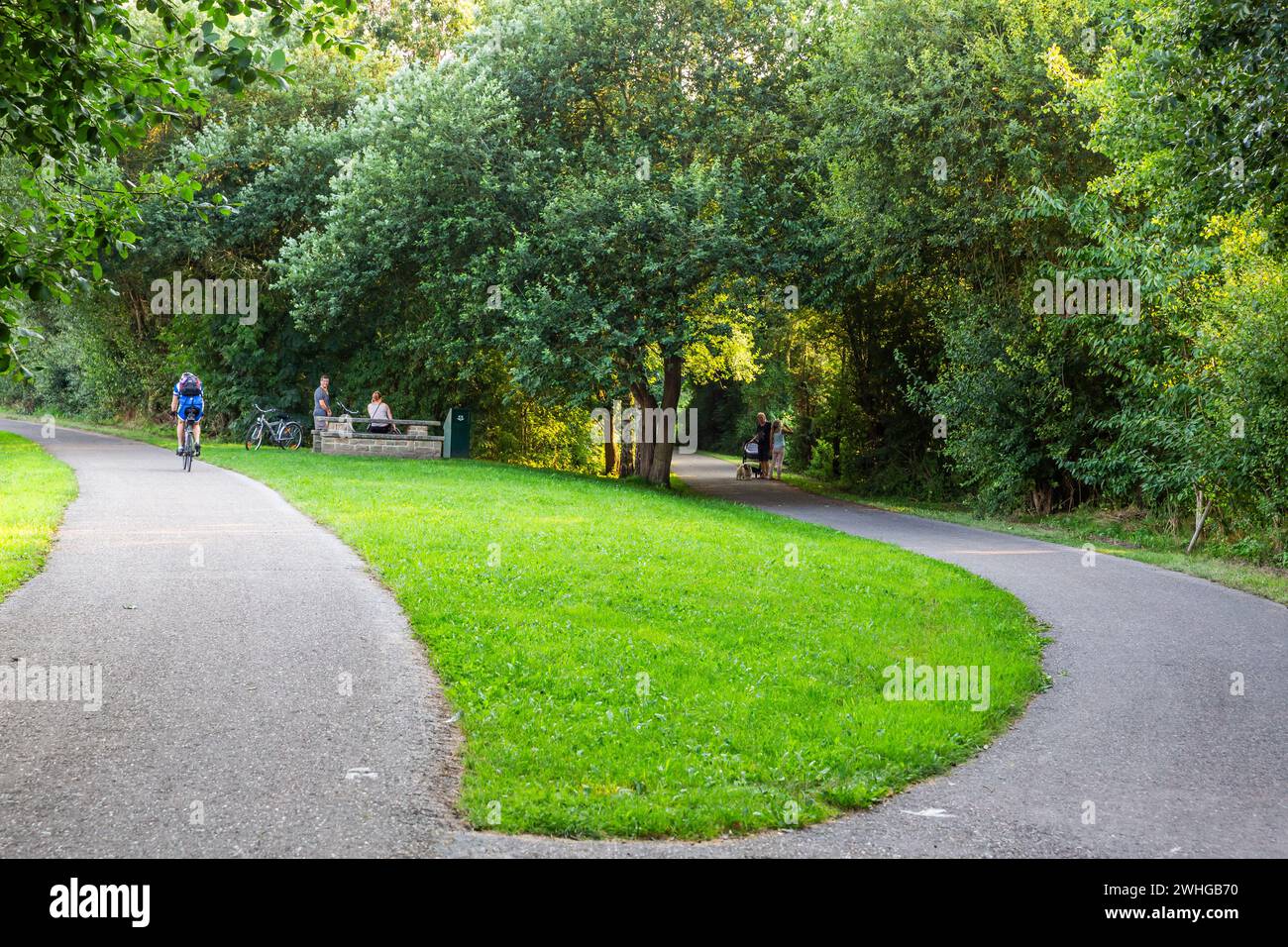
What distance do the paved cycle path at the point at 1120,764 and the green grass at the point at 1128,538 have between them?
4.61 ft

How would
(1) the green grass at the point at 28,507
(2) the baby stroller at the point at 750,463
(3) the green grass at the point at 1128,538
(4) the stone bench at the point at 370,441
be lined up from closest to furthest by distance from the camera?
(1) the green grass at the point at 28,507
(3) the green grass at the point at 1128,538
(4) the stone bench at the point at 370,441
(2) the baby stroller at the point at 750,463

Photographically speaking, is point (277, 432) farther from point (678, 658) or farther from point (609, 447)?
point (678, 658)

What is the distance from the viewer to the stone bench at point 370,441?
92.0 feet

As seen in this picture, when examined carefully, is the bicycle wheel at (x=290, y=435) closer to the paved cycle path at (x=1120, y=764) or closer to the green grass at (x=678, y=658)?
the green grass at (x=678, y=658)

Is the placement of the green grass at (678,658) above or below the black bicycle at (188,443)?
below

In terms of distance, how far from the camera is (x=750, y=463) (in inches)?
1388

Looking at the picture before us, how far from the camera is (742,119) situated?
24609 millimetres

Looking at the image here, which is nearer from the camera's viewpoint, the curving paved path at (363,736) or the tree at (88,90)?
the curving paved path at (363,736)

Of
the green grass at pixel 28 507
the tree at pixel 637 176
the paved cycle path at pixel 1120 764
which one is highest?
the tree at pixel 637 176

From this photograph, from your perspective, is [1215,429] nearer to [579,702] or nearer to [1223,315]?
[1223,315]

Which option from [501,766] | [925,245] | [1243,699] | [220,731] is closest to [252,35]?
[220,731]

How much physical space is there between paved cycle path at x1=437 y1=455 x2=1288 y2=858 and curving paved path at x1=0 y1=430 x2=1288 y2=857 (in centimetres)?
2

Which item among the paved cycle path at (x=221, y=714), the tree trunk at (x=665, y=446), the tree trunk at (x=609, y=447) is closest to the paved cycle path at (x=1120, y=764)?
the paved cycle path at (x=221, y=714)

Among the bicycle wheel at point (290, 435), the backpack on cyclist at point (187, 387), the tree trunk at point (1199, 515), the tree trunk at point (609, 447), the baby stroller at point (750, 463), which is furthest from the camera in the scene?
the tree trunk at point (609, 447)
